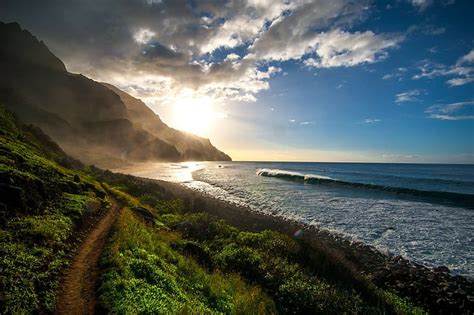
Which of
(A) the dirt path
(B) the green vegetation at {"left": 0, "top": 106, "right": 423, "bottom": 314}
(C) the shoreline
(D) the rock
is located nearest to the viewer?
(A) the dirt path

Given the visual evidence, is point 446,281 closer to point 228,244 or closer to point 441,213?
point 228,244

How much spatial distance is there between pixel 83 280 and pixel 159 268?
257 centimetres

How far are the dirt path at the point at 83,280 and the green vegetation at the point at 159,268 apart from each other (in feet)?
0.91

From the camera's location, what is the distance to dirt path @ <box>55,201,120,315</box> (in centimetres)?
689

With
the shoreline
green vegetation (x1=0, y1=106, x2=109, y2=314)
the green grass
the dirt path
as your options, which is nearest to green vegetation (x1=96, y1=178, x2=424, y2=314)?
the green grass

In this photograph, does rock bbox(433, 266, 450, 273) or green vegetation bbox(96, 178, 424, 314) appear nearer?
green vegetation bbox(96, 178, 424, 314)

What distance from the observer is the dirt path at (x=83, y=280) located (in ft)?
22.6

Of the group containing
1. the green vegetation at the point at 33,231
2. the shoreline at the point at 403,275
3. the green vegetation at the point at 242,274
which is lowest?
the shoreline at the point at 403,275

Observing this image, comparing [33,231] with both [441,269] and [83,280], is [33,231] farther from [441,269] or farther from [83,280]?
[441,269]

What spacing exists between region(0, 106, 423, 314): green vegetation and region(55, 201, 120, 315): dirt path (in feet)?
0.91

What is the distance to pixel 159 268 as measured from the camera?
32.2 feet

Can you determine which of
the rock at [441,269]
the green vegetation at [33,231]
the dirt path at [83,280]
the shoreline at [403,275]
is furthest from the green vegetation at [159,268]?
the rock at [441,269]

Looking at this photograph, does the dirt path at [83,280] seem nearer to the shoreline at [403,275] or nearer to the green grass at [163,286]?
the green grass at [163,286]

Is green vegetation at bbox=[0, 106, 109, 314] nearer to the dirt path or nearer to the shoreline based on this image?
the dirt path
